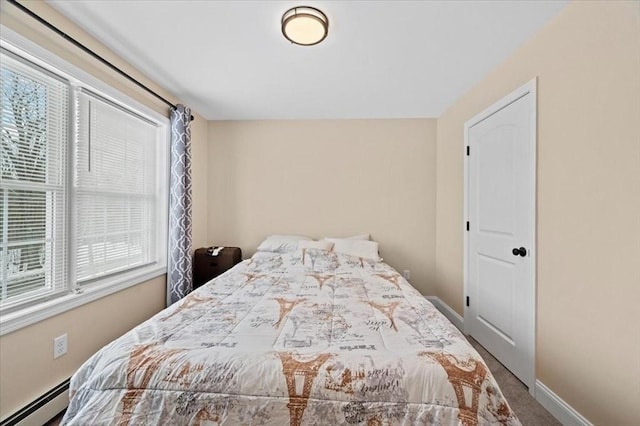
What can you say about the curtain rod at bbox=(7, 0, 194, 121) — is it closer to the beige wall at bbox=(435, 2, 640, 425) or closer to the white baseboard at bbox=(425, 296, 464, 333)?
the beige wall at bbox=(435, 2, 640, 425)

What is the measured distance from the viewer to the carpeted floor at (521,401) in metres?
1.64

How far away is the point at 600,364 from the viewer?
142cm

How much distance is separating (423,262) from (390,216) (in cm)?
71

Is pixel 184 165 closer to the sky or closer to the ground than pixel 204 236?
closer to the sky

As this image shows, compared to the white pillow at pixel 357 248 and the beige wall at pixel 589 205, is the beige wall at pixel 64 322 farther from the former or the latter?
the beige wall at pixel 589 205

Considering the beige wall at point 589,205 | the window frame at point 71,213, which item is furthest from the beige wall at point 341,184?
the beige wall at point 589,205

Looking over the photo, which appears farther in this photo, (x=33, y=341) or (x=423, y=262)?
(x=423, y=262)

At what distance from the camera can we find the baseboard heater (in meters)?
1.48

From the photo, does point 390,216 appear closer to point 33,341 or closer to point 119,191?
point 119,191

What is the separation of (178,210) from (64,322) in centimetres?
128

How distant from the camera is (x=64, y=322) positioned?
1.77 m

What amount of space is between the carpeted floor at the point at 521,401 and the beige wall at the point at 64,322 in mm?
2760

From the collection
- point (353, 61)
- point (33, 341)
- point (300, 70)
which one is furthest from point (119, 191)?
point (353, 61)

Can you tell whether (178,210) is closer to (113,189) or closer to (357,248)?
(113,189)
